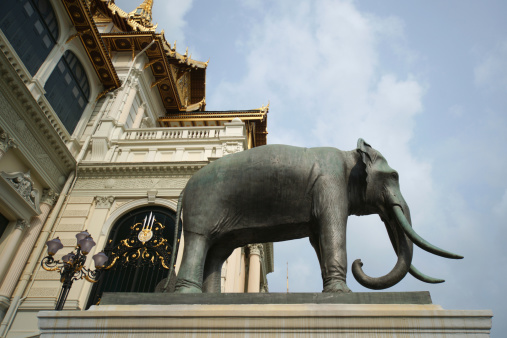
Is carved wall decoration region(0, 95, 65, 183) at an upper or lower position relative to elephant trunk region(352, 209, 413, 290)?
upper

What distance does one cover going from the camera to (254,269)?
1473 cm

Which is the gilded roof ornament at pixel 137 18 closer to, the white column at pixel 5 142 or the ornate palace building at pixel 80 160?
the ornate palace building at pixel 80 160

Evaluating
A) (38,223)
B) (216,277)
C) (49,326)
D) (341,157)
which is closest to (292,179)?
(341,157)

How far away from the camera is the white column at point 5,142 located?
11.0 metres

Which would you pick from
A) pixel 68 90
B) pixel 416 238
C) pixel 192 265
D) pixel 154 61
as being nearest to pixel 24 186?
pixel 68 90

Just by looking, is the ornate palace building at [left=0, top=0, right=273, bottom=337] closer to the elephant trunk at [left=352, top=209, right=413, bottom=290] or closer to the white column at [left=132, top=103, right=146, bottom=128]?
the white column at [left=132, top=103, right=146, bottom=128]

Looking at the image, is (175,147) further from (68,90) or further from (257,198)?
(257,198)

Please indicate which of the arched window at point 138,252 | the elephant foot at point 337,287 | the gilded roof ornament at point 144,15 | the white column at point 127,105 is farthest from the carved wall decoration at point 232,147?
the elephant foot at point 337,287

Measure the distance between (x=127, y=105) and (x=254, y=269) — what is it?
9.36 metres

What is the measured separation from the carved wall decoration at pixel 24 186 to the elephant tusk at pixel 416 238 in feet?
37.4

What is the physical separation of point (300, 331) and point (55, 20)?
16.2 metres

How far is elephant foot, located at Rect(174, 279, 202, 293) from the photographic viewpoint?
2904mm

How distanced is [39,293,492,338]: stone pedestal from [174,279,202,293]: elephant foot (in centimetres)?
29

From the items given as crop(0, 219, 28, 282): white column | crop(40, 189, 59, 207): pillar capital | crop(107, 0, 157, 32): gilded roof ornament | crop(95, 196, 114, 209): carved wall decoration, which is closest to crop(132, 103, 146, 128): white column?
crop(107, 0, 157, 32): gilded roof ornament
